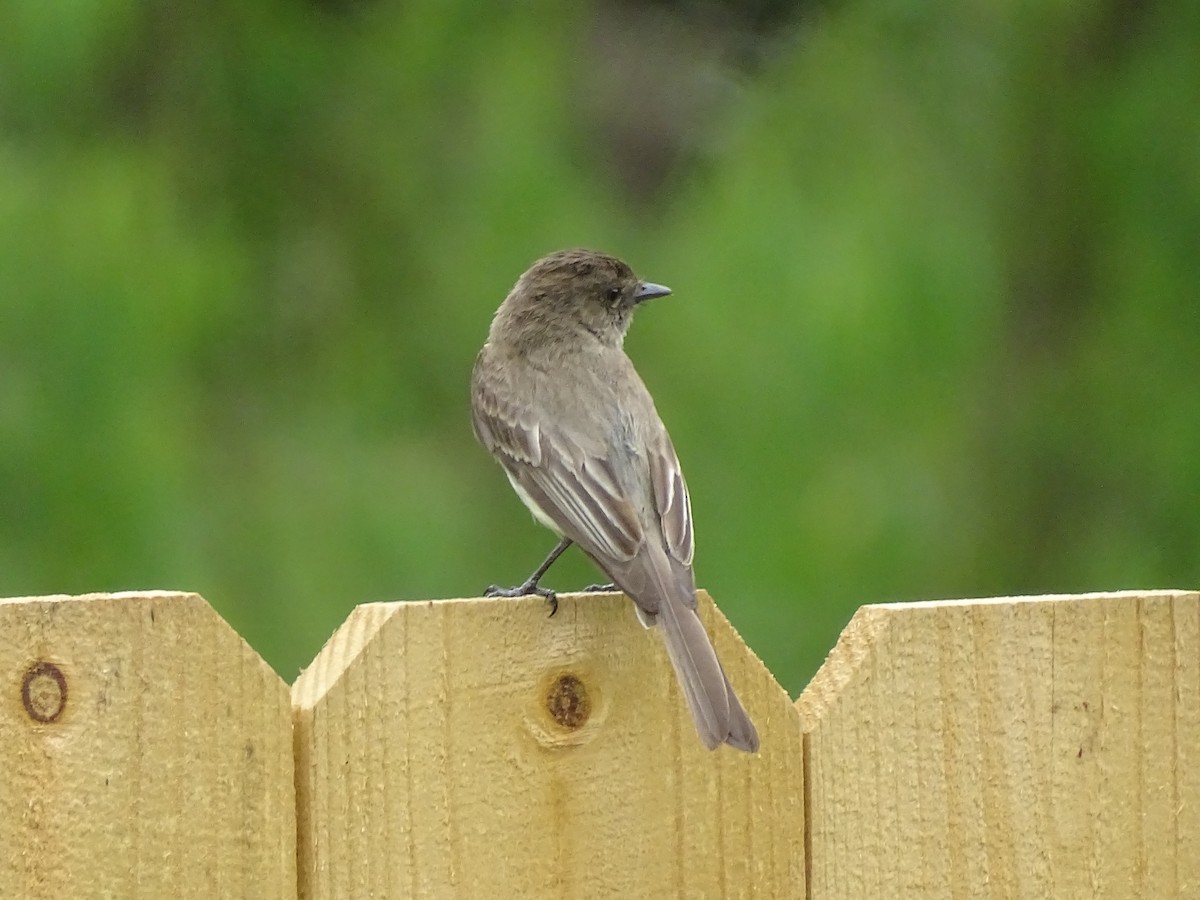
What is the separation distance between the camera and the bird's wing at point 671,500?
11.4 feet

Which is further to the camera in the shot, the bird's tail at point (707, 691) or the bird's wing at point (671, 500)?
the bird's wing at point (671, 500)

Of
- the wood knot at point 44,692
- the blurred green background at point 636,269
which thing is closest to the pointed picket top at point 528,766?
the wood knot at point 44,692

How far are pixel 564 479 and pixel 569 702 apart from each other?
5.65ft

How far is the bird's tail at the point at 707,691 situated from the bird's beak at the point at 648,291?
2.16 metres

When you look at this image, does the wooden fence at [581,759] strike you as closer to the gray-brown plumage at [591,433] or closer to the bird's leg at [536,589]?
the bird's leg at [536,589]

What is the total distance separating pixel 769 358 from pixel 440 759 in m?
2.36

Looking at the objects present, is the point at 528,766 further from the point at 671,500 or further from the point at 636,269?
the point at 636,269

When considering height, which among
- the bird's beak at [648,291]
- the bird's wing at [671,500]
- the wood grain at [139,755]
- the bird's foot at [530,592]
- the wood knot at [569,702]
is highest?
the bird's beak at [648,291]

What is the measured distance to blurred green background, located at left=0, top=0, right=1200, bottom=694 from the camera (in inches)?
167

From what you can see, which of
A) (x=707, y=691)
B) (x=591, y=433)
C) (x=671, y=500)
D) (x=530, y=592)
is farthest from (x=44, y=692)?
(x=591, y=433)

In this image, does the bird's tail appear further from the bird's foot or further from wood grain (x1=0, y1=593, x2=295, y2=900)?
wood grain (x1=0, y1=593, x2=295, y2=900)

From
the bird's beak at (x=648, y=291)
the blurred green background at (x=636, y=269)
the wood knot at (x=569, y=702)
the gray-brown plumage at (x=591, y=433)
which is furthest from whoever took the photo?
the bird's beak at (x=648, y=291)

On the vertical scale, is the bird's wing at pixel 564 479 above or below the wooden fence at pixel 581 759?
above

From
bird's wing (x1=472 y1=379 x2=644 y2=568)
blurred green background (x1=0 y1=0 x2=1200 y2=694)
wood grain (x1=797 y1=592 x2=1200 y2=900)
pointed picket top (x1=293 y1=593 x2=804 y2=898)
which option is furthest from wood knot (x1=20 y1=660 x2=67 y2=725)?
blurred green background (x1=0 y1=0 x2=1200 y2=694)
